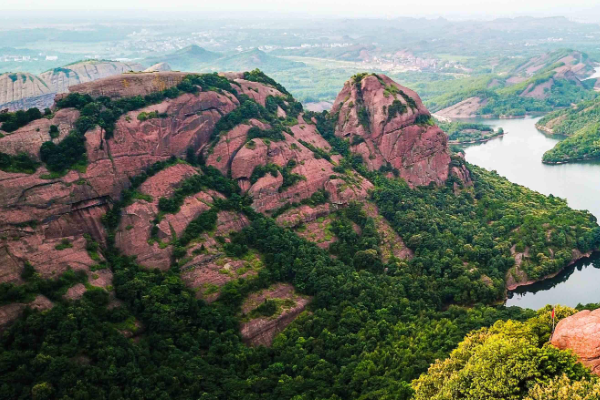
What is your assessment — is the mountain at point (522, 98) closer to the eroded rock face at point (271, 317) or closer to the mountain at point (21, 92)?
the mountain at point (21, 92)

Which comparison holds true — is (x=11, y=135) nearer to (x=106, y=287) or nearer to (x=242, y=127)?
(x=106, y=287)

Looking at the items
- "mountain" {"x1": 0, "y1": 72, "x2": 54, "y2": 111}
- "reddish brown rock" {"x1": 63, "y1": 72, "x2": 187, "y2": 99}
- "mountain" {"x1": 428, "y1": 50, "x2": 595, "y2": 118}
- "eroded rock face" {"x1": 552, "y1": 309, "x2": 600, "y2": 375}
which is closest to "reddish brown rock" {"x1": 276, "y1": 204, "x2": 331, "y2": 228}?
"reddish brown rock" {"x1": 63, "y1": 72, "x2": 187, "y2": 99}

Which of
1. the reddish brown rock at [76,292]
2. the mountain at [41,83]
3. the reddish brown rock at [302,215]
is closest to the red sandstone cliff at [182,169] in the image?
the reddish brown rock at [302,215]

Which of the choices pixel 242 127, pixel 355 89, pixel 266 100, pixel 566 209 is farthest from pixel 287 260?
pixel 566 209

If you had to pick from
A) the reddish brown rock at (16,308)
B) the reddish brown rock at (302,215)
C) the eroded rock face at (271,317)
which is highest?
the reddish brown rock at (16,308)

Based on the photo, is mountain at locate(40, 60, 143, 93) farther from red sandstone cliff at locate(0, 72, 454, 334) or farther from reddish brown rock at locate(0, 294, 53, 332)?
reddish brown rock at locate(0, 294, 53, 332)
